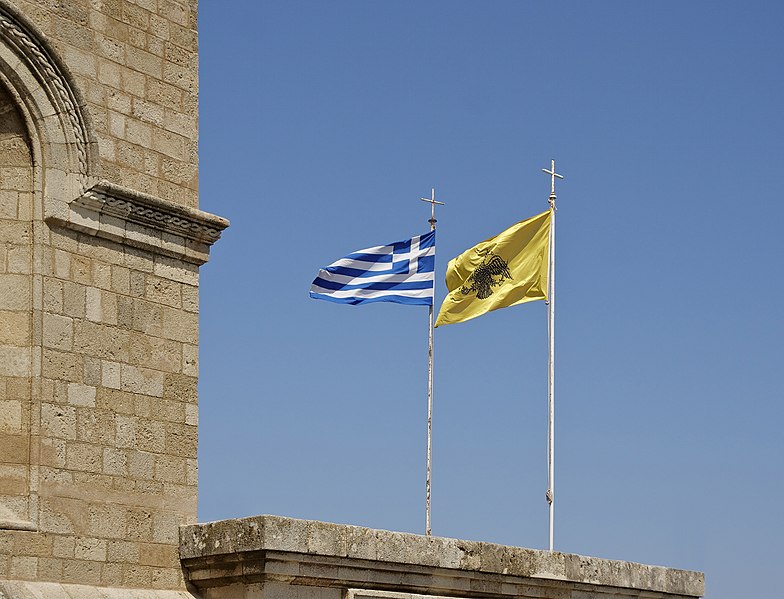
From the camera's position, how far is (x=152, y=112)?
36.1 ft

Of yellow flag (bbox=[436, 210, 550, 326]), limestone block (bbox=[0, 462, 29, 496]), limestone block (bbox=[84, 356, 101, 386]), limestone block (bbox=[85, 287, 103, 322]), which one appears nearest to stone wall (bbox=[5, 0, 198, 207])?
limestone block (bbox=[85, 287, 103, 322])

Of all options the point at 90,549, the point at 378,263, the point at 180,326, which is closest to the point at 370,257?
the point at 378,263

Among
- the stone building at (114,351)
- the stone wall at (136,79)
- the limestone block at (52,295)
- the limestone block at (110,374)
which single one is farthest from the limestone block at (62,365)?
the stone wall at (136,79)

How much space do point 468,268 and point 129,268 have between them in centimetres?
563

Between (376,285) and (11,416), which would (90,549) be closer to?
(11,416)

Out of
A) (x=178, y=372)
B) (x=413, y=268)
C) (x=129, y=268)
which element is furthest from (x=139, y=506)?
(x=413, y=268)

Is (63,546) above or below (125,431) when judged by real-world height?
below

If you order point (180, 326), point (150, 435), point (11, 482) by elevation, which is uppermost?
point (180, 326)

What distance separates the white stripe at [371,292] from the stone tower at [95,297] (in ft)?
12.4

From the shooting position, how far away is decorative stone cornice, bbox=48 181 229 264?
33.6ft

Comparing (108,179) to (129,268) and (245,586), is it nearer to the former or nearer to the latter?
(129,268)

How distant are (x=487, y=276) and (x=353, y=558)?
5.75 metres

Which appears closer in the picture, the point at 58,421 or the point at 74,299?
the point at 58,421

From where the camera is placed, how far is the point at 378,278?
1516 cm
